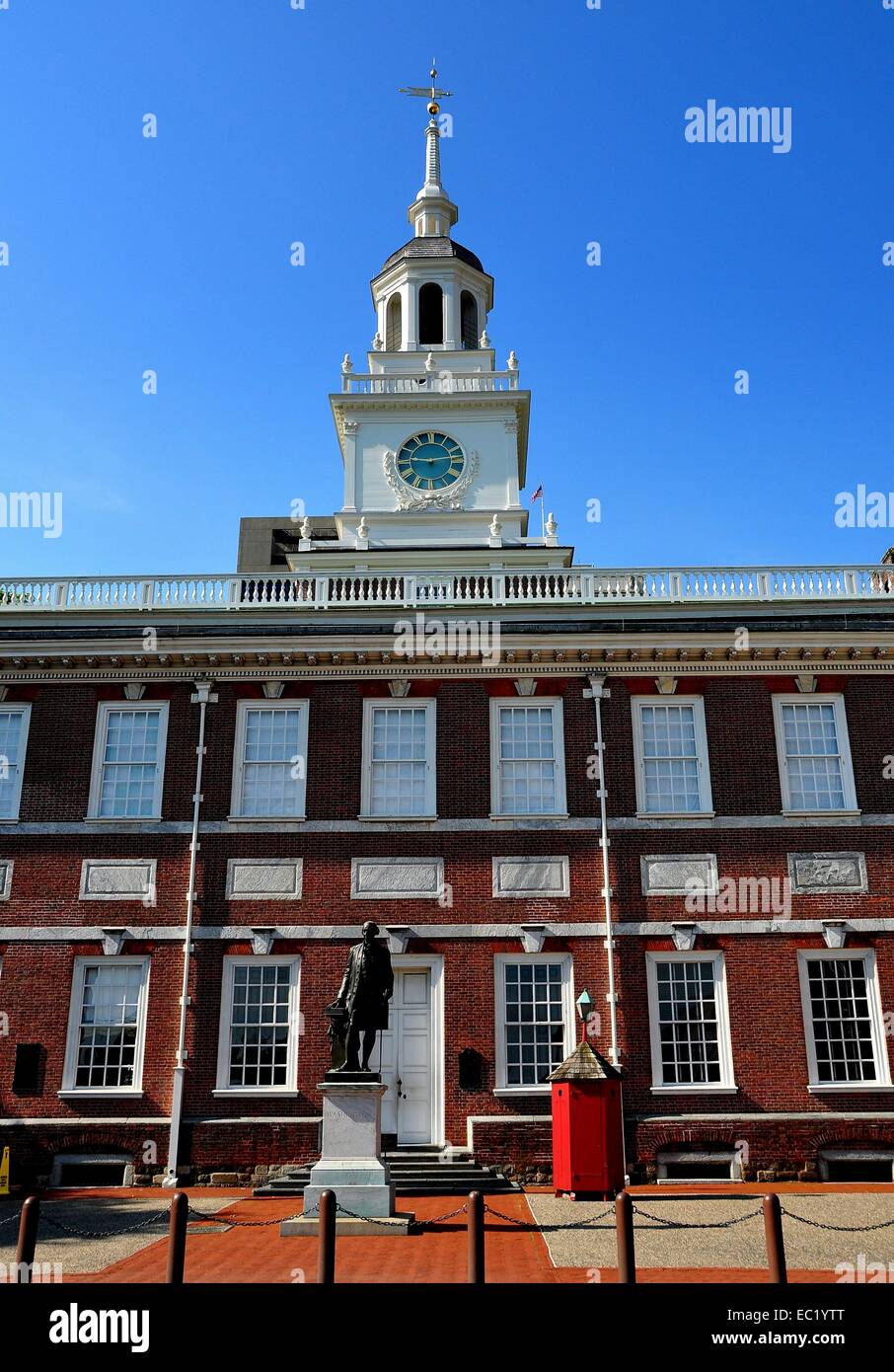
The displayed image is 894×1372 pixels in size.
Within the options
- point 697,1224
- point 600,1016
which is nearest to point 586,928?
point 600,1016

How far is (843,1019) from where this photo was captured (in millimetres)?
20281

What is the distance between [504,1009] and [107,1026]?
6573mm

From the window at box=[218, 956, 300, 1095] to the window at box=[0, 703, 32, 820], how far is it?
15.8 feet

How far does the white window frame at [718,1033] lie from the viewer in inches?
778

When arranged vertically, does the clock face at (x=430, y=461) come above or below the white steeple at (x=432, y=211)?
below

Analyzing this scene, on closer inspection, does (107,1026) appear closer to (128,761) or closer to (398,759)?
(128,761)

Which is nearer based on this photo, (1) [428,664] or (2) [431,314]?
(1) [428,664]

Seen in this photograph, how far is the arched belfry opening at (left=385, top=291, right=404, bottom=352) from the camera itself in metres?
38.8

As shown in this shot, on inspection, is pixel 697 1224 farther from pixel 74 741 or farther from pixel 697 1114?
pixel 74 741

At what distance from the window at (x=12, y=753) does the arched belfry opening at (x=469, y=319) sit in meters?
21.5

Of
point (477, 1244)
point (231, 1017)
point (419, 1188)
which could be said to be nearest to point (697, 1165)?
point (419, 1188)

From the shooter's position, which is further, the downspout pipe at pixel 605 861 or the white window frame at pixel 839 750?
the white window frame at pixel 839 750

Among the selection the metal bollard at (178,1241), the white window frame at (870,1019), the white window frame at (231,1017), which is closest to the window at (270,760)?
the white window frame at (231,1017)

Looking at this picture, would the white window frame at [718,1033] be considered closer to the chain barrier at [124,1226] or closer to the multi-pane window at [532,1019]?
the multi-pane window at [532,1019]
